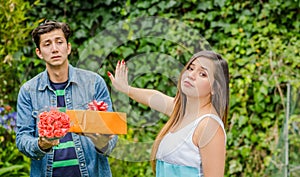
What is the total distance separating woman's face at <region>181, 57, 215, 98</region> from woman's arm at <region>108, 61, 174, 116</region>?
29 cm

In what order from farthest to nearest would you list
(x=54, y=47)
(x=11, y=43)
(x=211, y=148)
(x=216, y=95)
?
(x=11, y=43)
(x=54, y=47)
(x=216, y=95)
(x=211, y=148)

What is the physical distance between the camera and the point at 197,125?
2457 millimetres

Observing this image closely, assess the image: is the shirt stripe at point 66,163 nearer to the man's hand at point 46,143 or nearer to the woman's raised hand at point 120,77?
the man's hand at point 46,143

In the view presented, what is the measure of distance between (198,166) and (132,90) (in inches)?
22.2

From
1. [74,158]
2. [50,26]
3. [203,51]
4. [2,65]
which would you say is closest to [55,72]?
Result: [50,26]

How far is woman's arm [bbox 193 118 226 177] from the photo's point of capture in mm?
2395

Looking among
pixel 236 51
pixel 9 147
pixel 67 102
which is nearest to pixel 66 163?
pixel 67 102

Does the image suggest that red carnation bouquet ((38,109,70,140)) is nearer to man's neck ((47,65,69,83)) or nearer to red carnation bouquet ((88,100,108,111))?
red carnation bouquet ((88,100,108,111))

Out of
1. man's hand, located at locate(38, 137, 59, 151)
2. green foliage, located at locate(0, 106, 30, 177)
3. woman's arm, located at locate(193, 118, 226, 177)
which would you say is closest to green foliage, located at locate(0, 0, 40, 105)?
green foliage, located at locate(0, 106, 30, 177)

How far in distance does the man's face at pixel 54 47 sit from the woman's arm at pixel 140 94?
32cm

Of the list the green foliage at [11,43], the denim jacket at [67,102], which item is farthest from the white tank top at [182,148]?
the green foliage at [11,43]

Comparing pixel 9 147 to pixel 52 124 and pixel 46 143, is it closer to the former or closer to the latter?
pixel 46 143

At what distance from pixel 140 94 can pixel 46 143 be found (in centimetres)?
48

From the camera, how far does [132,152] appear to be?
110 inches
